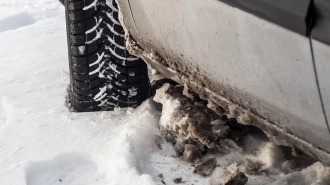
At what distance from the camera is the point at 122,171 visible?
207cm

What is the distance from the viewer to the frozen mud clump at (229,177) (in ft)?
6.29

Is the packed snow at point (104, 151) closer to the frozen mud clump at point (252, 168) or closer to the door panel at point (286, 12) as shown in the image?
the frozen mud clump at point (252, 168)

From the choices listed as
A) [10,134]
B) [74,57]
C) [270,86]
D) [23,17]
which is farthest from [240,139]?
[23,17]

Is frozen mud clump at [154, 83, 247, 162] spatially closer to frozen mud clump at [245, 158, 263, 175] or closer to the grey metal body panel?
frozen mud clump at [245, 158, 263, 175]

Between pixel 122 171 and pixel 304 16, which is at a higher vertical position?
pixel 304 16

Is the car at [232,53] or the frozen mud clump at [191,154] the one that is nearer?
the car at [232,53]

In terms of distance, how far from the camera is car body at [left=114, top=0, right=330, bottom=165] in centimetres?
129

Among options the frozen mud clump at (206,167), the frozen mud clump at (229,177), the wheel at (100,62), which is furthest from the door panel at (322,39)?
the wheel at (100,62)

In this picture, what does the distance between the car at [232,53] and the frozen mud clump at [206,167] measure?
235 mm

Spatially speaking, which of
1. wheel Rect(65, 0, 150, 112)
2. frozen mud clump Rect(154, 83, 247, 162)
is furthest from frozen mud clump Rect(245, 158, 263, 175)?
wheel Rect(65, 0, 150, 112)

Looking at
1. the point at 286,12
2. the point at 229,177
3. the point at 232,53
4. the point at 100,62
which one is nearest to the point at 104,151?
the point at 100,62

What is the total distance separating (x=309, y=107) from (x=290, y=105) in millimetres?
80

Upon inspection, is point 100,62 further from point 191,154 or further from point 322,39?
point 322,39

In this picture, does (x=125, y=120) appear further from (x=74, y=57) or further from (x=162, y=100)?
(x=74, y=57)
